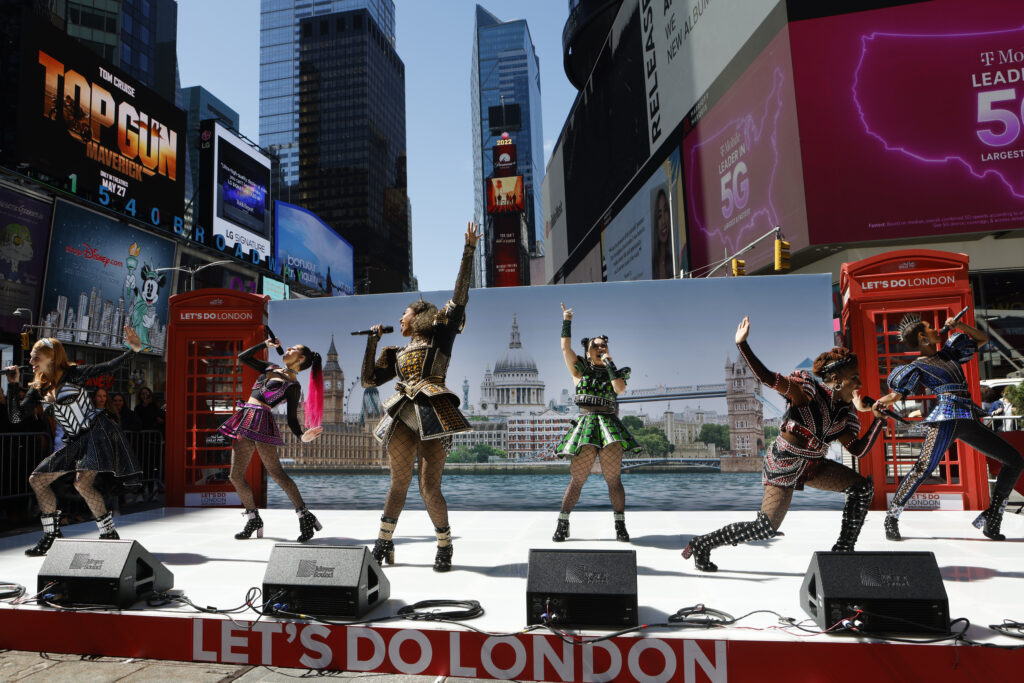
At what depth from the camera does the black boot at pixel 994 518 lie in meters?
5.67

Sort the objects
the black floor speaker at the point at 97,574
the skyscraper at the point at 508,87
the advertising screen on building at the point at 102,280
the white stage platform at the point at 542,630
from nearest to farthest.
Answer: the white stage platform at the point at 542,630
the black floor speaker at the point at 97,574
the advertising screen on building at the point at 102,280
the skyscraper at the point at 508,87

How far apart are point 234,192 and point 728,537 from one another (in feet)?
91.7

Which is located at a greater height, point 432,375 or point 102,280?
point 102,280

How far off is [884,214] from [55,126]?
827 inches

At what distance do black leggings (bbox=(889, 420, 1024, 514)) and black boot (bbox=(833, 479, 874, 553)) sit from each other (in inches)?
65.3

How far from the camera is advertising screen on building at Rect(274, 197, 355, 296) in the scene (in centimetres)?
3291

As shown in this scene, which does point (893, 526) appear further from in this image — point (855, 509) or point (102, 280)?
point (102, 280)

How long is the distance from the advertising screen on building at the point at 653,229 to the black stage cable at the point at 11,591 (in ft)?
72.0

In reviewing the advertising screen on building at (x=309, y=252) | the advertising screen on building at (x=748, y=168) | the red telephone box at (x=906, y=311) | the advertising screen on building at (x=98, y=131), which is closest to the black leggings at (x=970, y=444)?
the red telephone box at (x=906, y=311)

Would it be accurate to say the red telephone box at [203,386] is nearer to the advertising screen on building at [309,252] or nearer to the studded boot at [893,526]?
the studded boot at [893,526]

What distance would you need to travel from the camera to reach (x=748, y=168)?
18.7 m

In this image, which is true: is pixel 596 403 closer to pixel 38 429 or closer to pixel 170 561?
pixel 170 561

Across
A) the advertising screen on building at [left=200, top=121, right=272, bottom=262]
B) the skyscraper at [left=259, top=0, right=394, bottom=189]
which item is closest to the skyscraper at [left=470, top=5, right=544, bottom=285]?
the skyscraper at [left=259, top=0, right=394, bottom=189]

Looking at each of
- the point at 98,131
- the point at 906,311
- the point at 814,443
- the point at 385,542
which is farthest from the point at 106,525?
the point at 98,131
